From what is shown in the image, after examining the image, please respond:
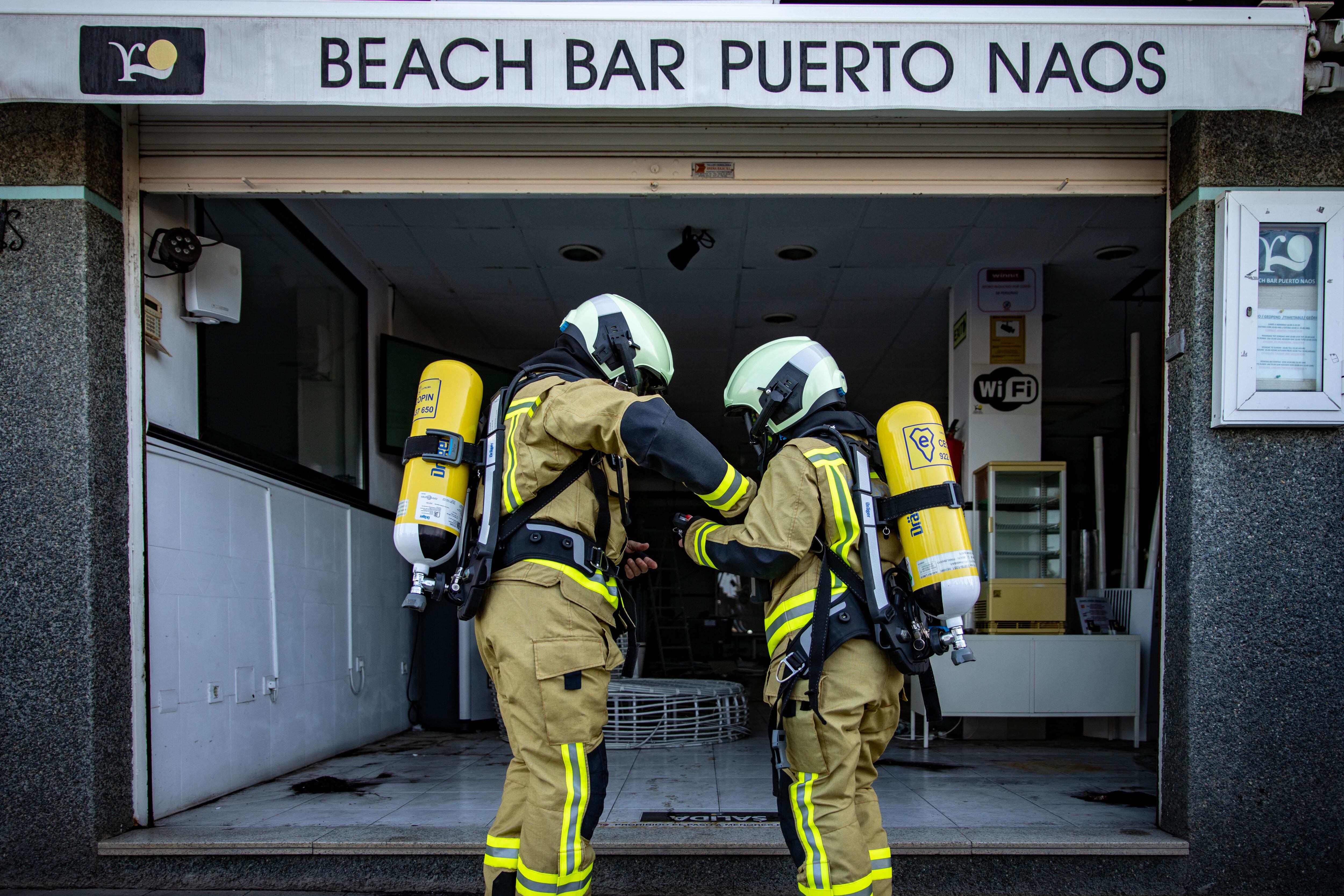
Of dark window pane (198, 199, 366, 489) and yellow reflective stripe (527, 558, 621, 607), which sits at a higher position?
dark window pane (198, 199, 366, 489)

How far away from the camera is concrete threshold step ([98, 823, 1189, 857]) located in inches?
135

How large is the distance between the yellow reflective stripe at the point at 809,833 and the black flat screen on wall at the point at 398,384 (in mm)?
4763

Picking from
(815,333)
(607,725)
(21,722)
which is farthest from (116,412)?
(815,333)

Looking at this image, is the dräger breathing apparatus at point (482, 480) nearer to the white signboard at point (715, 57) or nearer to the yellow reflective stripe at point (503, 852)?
the yellow reflective stripe at point (503, 852)

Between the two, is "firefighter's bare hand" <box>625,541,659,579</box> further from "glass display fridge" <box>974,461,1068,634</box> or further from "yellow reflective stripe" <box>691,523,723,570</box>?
"glass display fridge" <box>974,461,1068,634</box>

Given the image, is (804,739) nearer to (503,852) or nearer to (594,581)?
(594,581)

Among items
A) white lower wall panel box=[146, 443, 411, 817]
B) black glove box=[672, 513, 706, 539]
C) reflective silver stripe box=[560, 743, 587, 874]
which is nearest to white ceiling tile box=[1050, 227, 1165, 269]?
black glove box=[672, 513, 706, 539]

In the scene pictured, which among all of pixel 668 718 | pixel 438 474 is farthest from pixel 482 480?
pixel 668 718

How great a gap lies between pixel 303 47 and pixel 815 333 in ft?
18.7

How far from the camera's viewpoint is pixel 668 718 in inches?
244

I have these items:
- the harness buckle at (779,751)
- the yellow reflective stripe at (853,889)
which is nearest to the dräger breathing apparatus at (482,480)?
the harness buckle at (779,751)

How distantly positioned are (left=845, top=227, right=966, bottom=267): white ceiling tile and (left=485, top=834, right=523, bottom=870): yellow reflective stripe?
4.49 metres

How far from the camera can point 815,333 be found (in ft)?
27.8

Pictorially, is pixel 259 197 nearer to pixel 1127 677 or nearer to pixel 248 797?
pixel 248 797
